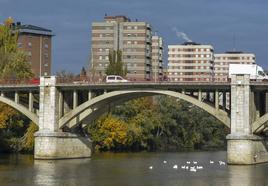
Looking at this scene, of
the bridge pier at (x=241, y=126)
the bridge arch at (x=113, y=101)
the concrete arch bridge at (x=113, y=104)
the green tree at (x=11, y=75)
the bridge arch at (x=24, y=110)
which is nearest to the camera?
the bridge pier at (x=241, y=126)

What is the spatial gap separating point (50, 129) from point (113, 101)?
8.38 meters

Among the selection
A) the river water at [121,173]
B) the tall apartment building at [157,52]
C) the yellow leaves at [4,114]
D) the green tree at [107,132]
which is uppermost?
the tall apartment building at [157,52]

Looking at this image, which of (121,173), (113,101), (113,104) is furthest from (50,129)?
→ (121,173)

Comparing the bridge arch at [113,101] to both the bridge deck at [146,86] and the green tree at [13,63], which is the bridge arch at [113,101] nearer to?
the bridge deck at [146,86]

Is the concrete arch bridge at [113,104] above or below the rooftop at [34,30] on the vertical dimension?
below

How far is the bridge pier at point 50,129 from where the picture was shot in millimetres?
80000

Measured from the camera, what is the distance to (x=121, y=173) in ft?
212

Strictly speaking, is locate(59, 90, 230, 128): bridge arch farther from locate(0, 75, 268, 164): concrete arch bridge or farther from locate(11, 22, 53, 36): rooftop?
locate(11, 22, 53, 36): rooftop

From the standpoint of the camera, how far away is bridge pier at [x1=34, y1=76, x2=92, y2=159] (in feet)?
262

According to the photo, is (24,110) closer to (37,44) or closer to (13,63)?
(13,63)

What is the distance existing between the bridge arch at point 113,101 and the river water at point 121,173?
493 cm

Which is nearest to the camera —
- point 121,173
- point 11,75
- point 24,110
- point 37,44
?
point 121,173

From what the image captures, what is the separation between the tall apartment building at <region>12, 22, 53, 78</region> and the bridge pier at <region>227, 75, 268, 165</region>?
10706cm

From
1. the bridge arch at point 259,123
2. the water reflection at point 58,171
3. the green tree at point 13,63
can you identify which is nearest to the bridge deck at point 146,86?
the bridge arch at point 259,123
